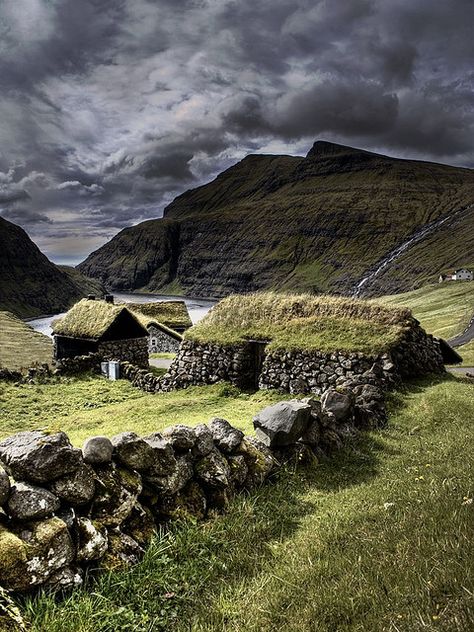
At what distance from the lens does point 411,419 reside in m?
12.3

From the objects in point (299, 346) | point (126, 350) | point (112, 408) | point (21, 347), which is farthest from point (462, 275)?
point (112, 408)

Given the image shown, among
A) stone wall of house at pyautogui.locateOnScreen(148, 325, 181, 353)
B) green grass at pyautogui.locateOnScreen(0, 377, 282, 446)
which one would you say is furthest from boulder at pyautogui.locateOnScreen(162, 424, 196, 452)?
stone wall of house at pyautogui.locateOnScreen(148, 325, 181, 353)

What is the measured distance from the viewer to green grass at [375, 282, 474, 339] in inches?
3071

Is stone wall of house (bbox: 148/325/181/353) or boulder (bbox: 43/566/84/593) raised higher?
boulder (bbox: 43/566/84/593)

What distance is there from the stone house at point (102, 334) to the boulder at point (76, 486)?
1166 inches

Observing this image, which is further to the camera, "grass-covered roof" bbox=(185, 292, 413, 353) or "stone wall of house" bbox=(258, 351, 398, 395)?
"grass-covered roof" bbox=(185, 292, 413, 353)

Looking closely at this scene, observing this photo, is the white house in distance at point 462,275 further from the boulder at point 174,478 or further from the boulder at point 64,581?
the boulder at point 64,581

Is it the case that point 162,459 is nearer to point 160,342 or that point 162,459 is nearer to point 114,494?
point 114,494

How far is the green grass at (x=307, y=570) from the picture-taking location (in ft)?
12.3

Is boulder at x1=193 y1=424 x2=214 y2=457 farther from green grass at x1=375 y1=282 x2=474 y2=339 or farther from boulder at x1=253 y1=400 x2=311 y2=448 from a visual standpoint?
green grass at x1=375 y1=282 x2=474 y2=339

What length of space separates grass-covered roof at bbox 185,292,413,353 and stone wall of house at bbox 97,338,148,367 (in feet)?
37.5

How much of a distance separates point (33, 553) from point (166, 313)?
168ft

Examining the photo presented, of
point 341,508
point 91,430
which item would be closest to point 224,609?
point 341,508

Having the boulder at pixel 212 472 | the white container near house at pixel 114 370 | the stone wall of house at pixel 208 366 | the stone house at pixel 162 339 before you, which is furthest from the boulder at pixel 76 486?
the stone house at pixel 162 339
